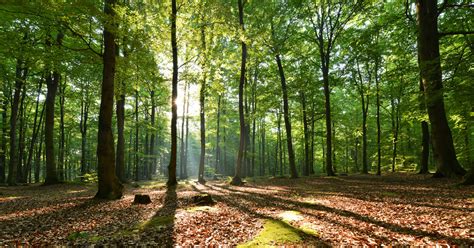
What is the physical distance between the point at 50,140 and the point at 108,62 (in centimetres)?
1048

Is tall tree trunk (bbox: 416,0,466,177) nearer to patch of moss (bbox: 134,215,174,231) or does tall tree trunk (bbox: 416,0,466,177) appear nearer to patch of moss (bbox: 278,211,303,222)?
patch of moss (bbox: 278,211,303,222)

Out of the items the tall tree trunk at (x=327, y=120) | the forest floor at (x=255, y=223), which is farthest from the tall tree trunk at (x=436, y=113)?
the tall tree trunk at (x=327, y=120)

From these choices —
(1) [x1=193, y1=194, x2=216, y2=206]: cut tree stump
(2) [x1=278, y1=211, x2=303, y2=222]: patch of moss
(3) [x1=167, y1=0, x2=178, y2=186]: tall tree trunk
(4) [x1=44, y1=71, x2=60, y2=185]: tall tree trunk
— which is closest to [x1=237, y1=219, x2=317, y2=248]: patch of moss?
(2) [x1=278, y1=211, x2=303, y2=222]: patch of moss

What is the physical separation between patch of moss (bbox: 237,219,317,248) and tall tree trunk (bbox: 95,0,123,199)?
675cm

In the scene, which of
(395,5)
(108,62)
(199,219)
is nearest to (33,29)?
(108,62)

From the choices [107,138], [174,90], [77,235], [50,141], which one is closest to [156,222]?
[77,235]

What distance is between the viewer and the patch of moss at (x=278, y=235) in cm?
482

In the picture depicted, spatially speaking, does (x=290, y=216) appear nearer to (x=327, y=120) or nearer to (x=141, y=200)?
(x=141, y=200)

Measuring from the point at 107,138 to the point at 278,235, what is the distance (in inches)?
296

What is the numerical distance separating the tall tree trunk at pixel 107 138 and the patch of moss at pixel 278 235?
6751 millimetres

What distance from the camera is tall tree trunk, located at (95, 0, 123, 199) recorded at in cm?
970

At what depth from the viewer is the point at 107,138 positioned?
977 centimetres

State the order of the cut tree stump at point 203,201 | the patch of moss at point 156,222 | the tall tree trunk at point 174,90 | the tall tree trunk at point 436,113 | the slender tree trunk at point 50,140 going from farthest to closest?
the slender tree trunk at point 50,140, the tall tree trunk at point 174,90, the tall tree trunk at point 436,113, the cut tree stump at point 203,201, the patch of moss at point 156,222

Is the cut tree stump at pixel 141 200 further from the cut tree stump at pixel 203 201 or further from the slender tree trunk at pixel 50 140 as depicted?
the slender tree trunk at pixel 50 140
